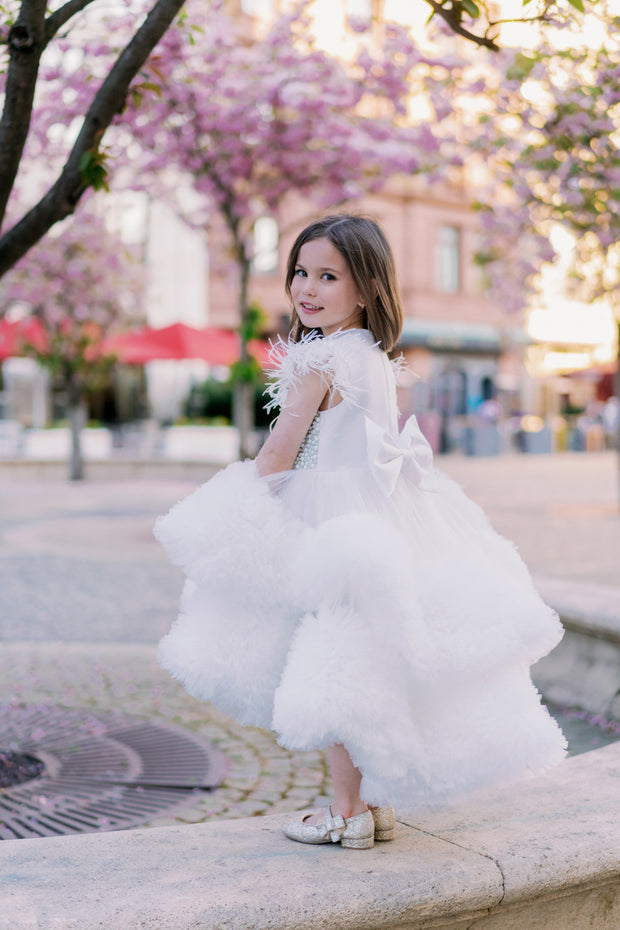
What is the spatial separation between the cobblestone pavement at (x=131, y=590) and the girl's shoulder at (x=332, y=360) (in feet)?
5.18

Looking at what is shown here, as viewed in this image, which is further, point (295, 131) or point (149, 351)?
point (149, 351)

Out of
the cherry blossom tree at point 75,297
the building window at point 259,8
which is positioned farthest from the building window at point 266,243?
the cherry blossom tree at point 75,297

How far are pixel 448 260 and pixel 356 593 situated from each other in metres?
32.1

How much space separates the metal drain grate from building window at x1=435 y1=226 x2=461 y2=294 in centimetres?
2982

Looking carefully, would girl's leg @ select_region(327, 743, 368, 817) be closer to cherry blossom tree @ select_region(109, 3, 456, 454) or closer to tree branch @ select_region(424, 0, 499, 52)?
tree branch @ select_region(424, 0, 499, 52)

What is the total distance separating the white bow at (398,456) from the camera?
2242mm

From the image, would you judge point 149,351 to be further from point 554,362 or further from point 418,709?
point 554,362

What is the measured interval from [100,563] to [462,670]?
6.87 m

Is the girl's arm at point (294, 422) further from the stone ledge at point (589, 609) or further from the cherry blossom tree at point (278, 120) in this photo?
the cherry blossom tree at point (278, 120)

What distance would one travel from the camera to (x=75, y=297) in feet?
49.4

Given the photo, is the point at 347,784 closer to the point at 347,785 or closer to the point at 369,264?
the point at 347,785

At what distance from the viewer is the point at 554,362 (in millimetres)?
36250

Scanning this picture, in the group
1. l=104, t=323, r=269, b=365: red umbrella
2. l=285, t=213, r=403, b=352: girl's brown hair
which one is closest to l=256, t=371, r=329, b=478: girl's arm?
l=285, t=213, r=403, b=352: girl's brown hair

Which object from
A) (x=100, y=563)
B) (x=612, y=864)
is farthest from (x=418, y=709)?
(x=100, y=563)
